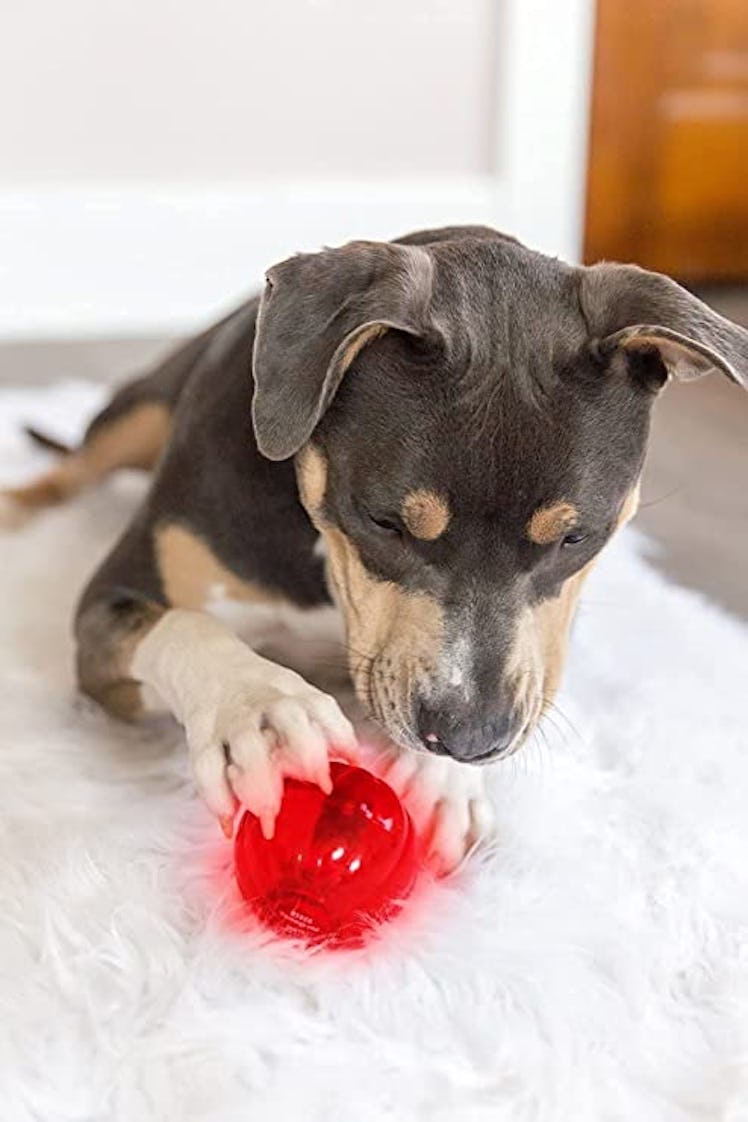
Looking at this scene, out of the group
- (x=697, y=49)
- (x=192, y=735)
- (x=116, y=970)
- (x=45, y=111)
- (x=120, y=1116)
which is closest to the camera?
(x=120, y=1116)

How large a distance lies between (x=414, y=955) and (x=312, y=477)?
0.54 meters

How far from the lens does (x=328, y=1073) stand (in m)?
1.40

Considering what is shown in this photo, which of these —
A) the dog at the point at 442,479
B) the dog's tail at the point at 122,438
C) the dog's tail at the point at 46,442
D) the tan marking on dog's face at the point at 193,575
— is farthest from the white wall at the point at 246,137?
the dog at the point at 442,479

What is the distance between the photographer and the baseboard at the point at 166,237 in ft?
14.3

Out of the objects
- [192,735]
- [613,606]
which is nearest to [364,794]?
[192,735]

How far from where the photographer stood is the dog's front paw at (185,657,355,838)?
1.55m

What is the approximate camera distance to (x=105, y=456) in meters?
2.76

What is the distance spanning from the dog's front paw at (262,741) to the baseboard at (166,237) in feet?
9.34

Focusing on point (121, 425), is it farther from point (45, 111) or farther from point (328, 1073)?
point (45, 111)

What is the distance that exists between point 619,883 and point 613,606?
2.70 feet

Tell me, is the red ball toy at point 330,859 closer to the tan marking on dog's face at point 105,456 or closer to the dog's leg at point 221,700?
the dog's leg at point 221,700

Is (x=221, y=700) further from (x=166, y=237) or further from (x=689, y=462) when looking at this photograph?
(x=166, y=237)

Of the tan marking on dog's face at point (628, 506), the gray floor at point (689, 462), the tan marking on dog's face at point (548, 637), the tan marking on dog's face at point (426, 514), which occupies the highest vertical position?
the tan marking on dog's face at point (426, 514)

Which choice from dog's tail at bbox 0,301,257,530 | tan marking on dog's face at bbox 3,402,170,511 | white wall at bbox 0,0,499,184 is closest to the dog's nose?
dog's tail at bbox 0,301,257,530
